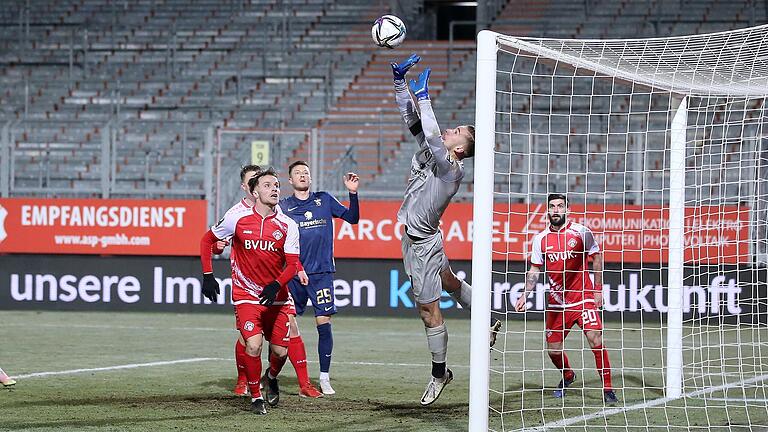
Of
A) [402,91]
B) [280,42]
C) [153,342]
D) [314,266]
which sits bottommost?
[153,342]

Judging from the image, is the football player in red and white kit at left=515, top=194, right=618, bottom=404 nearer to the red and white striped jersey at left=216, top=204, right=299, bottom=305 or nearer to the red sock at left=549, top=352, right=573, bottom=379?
the red sock at left=549, top=352, right=573, bottom=379

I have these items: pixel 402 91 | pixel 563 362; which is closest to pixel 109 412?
pixel 402 91

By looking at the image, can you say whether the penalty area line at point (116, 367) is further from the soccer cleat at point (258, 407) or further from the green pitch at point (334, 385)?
the soccer cleat at point (258, 407)

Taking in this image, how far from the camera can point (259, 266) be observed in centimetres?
875

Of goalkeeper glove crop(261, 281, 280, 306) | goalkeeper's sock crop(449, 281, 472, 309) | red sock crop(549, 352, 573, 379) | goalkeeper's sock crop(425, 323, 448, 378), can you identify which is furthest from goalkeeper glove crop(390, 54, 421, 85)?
red sock crop(549, 352, 573, 379)

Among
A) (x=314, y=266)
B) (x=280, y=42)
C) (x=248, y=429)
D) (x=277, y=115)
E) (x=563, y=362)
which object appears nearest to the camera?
(x=248, y=429)

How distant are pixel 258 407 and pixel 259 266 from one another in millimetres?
1052

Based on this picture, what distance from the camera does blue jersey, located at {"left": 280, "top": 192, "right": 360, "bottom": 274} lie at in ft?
33.8

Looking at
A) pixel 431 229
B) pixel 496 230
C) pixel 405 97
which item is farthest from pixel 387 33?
pixel 496 230

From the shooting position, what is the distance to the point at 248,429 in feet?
25.1

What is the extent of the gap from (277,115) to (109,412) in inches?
673

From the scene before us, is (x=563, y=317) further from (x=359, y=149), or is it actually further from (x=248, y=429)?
(x=359, y=149)

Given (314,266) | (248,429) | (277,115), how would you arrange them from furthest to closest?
(277,115) → (314,266) → (248,429)

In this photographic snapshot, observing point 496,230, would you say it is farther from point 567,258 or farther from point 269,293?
point 269,293
